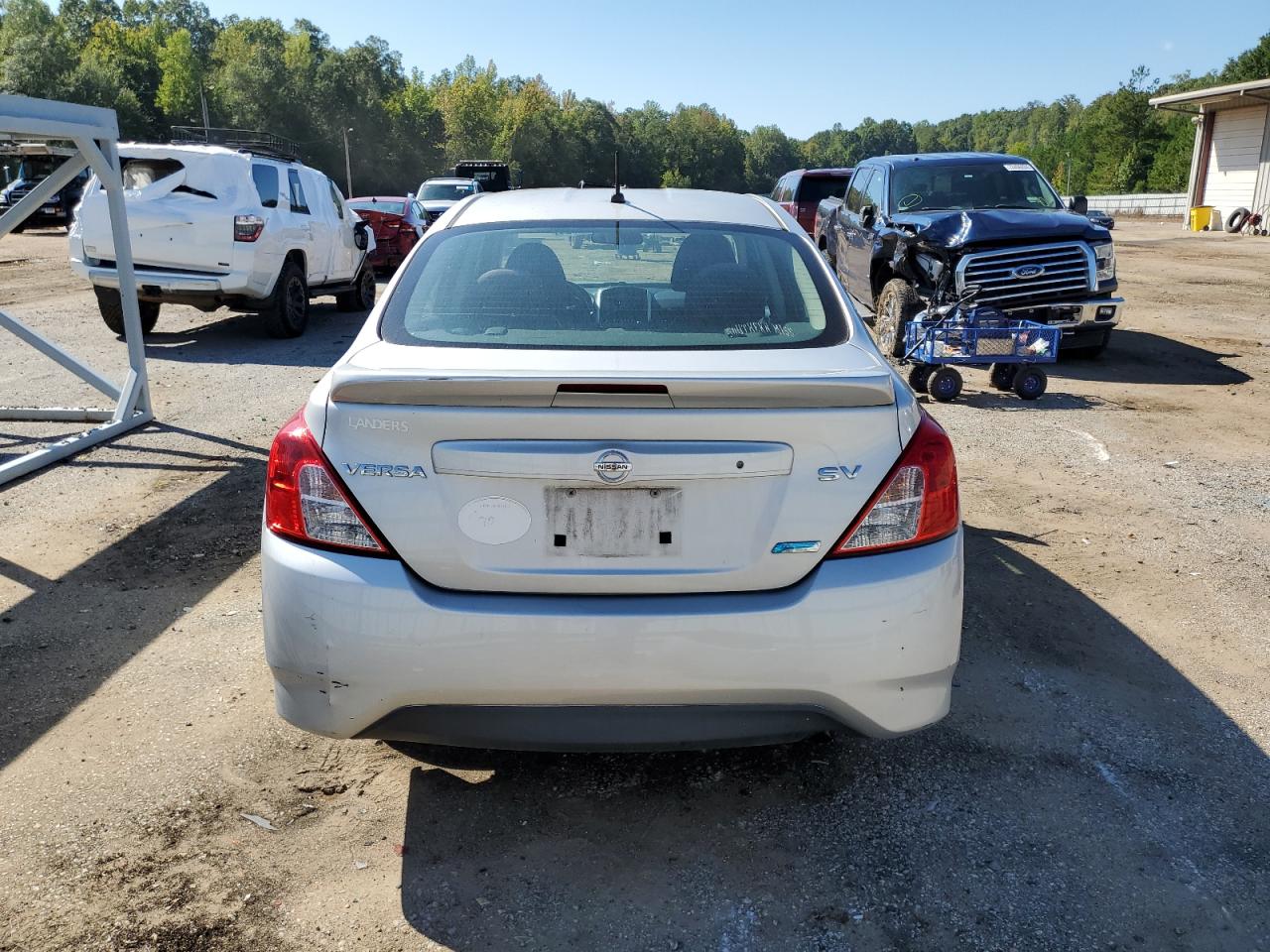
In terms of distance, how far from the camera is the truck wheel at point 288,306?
1171cm

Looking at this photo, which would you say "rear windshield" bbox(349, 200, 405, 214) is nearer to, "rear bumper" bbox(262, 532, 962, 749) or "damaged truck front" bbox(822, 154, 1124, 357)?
"damaged truck front" bbox(822, 154, 1124, 357)

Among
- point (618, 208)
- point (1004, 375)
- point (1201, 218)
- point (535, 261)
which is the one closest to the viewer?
point (535, 261)

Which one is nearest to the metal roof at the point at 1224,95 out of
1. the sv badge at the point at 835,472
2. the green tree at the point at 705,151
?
the sv badge at the point at 835,472

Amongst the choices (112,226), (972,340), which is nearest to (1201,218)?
(972,340)

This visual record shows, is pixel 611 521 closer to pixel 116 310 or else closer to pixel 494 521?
pixel 494 521

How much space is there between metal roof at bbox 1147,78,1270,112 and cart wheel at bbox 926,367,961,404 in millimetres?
31472

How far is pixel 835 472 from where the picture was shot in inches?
99.4

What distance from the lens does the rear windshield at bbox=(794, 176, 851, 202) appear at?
62.5 feet

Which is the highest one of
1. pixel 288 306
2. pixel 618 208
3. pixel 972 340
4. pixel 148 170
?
pixel 148 170

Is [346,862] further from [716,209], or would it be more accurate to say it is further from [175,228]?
[175,228]

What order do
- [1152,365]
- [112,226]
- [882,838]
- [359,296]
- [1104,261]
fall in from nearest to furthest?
[882,838] → [112,226] → [1104,261] → [1152,365] → [359,296]

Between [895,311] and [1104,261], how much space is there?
2029 millimetres

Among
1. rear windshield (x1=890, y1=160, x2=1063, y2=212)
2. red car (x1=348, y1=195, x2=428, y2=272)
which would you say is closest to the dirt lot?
rear windshield (x1=890, y1=160, x2=1063, y2=212)

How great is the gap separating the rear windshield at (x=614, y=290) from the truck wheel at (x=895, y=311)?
615 cm
